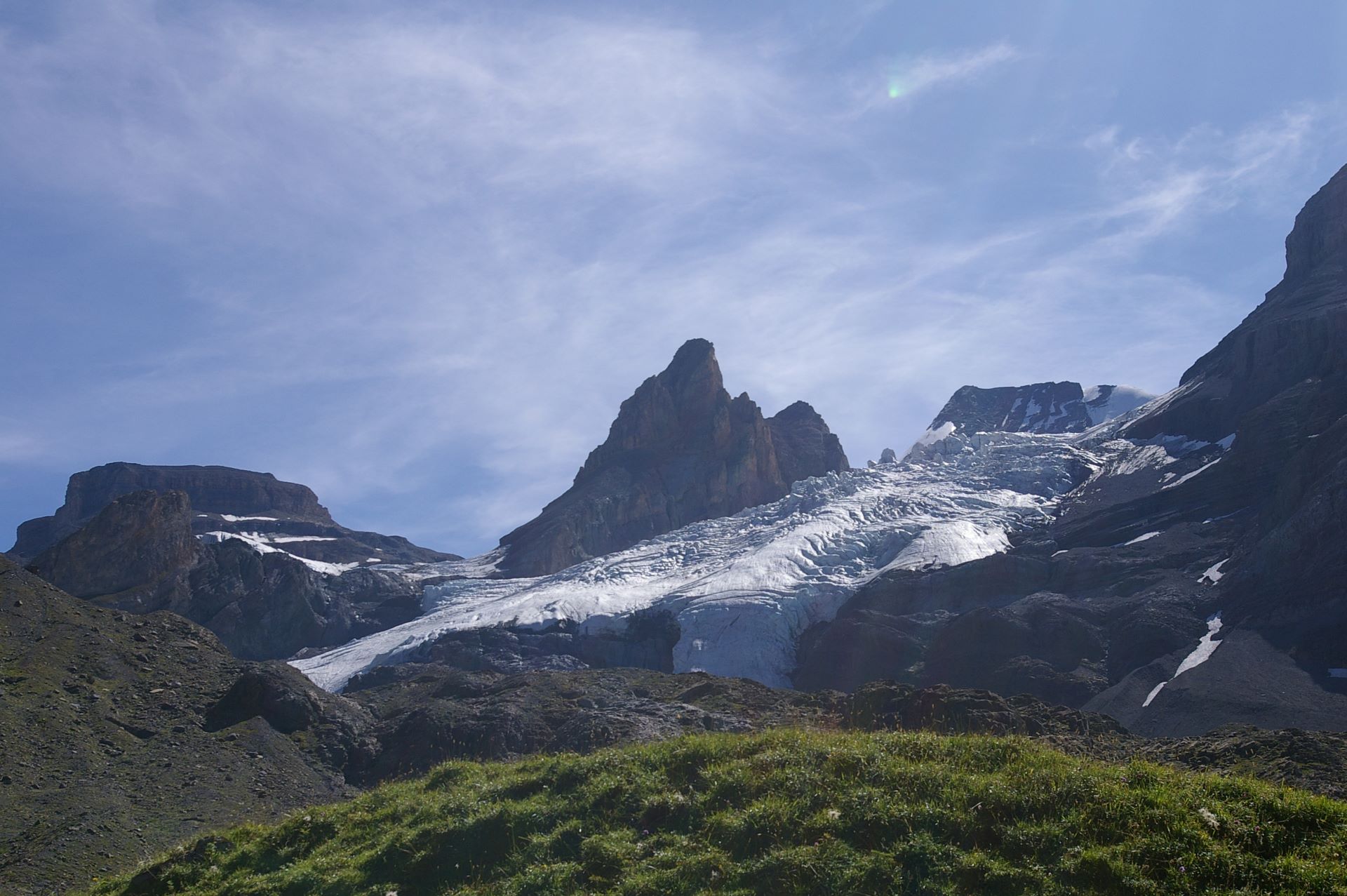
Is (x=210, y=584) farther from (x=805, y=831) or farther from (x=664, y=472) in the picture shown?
(x=805, y=831)

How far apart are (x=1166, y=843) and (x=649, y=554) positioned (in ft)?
442

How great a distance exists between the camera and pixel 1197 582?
8362 centimetres

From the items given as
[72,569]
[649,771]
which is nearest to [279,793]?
[649,771]

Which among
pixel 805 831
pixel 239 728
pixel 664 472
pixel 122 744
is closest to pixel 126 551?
pixel 239 728

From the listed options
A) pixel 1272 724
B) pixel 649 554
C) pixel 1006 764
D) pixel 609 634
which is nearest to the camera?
pixel 1006 764

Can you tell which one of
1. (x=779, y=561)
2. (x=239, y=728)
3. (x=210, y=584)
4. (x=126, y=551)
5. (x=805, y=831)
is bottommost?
(x=805, y=831)

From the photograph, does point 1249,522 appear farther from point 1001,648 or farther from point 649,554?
point 649,554

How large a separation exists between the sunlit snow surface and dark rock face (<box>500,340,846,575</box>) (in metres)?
21.1

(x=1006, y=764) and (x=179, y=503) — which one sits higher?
(x=179, y=503)

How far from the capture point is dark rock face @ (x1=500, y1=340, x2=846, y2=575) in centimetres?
17738

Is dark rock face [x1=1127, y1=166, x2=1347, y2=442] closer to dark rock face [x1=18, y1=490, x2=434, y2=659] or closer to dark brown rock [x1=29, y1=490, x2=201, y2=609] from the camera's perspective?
dark rock face [x1=18, y1=490, x2=434, y2=659]

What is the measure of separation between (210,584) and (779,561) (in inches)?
2653

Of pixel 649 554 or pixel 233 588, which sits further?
pixel 649 554

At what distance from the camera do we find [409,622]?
136m
